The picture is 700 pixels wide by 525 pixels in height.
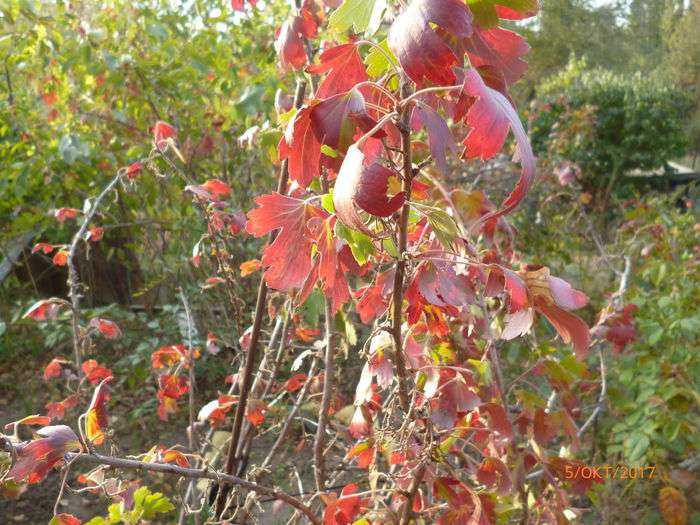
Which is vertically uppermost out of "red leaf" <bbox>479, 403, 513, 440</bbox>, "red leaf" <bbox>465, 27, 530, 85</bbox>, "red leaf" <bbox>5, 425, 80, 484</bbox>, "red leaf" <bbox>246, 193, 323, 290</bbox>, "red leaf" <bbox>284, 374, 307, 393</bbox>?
"red leaf" <bbox>465, 27, 530, 85</bbox>

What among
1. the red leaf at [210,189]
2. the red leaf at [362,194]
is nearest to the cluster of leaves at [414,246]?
the red leaf at [362,194]

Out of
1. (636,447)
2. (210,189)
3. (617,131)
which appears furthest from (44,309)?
(617,131)

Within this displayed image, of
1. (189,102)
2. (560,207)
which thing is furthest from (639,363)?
(560,207)

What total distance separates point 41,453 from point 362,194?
57cm

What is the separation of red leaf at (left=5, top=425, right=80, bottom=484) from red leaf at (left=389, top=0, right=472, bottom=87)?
654 mm

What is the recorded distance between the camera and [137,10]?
12.5 ft

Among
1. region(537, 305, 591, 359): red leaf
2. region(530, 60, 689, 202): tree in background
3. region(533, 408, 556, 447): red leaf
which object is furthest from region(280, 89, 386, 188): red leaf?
region(530, 60, 689, 202): tree in background

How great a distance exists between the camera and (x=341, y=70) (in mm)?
817

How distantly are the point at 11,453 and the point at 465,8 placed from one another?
2.50ft

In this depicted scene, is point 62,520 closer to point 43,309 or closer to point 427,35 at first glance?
point 427,35

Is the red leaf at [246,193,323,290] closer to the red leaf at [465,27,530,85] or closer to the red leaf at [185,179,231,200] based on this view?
the red leaf at [465,27,530,85]

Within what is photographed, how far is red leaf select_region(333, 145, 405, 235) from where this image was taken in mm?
628

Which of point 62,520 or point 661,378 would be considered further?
point 661,378

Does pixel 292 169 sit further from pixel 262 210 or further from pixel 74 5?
pixel 74 5
